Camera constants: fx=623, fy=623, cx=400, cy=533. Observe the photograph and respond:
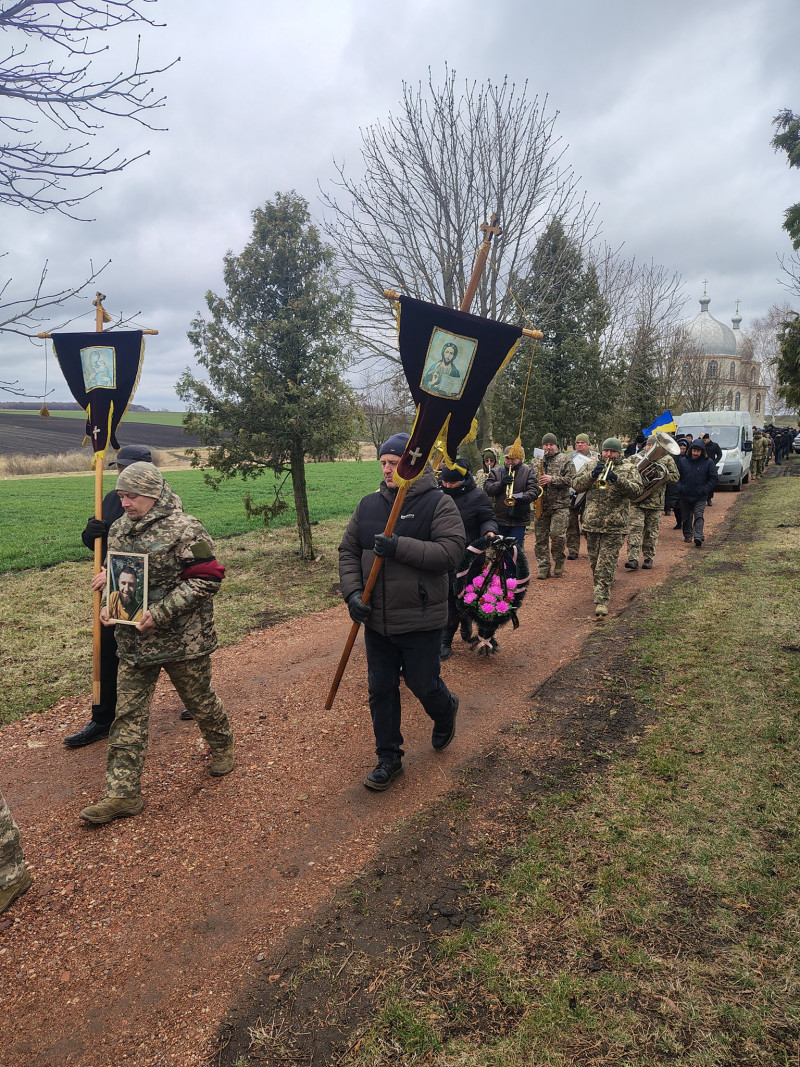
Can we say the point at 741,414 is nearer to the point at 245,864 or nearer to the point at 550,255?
the point at 550,255

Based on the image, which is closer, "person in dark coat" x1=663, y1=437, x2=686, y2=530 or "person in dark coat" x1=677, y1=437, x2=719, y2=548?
"person in dark coat" x1=677, y1=437, x2=719, y2=548

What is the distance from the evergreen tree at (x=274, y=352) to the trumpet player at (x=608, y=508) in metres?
4.29

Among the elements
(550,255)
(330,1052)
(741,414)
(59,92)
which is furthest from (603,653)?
(741,414)

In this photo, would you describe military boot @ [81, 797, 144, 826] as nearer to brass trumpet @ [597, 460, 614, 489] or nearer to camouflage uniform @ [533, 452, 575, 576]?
brass trumpet @ [597, 460, 614, 489]

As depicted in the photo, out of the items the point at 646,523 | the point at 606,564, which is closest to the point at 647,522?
Result: the point at 646,523

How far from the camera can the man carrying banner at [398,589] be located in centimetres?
399

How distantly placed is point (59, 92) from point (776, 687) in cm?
688

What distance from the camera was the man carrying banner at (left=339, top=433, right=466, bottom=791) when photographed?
157 inches

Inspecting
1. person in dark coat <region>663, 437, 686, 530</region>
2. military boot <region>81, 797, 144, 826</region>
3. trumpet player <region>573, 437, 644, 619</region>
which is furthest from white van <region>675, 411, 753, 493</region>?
military boot <region>81, 797, 144, 826</region>

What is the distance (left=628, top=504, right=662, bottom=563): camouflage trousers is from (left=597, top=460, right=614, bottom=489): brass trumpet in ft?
8.27

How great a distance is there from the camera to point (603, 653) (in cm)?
651

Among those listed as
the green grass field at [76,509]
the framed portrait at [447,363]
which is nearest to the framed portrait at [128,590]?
the framed portrait at [447,363]

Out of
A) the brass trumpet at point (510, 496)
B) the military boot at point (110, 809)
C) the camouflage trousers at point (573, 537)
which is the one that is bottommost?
the military boot at point (110, 809)

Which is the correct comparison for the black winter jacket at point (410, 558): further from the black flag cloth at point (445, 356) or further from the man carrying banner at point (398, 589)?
the black flag cloth at point (445, 356)
